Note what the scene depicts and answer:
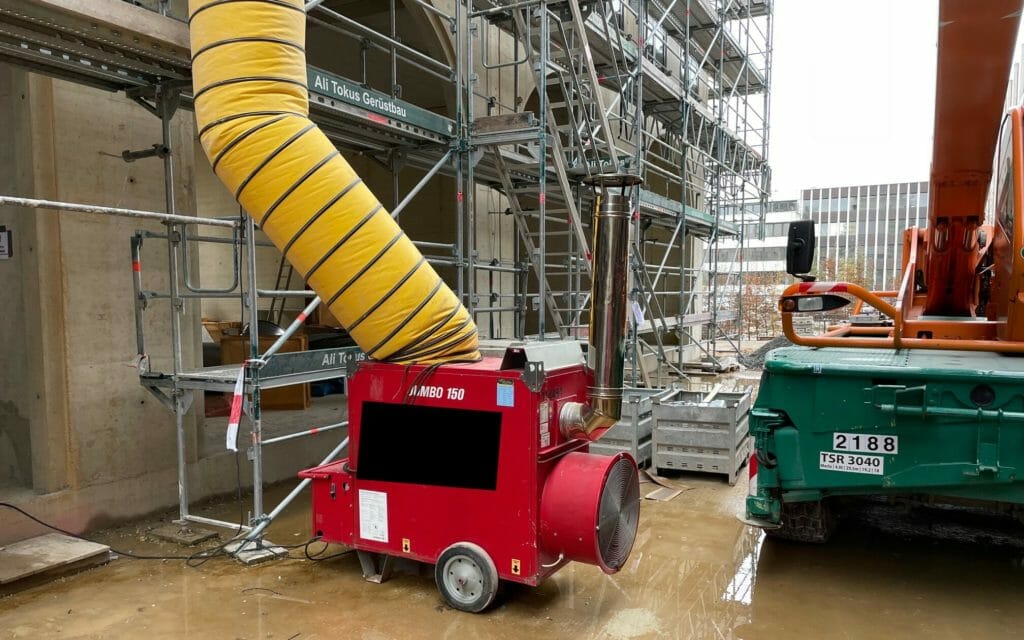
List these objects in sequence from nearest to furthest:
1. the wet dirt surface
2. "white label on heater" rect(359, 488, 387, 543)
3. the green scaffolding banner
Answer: the wet dirt surface, "white label on heater" rect(359, 488, 387, 543), the green scaffolding banner

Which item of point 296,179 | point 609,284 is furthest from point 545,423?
point 296,179

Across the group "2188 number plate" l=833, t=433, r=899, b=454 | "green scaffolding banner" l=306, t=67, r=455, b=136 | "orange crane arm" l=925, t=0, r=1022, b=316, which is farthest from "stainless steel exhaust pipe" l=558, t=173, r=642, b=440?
"green scaffolding banner" l=306, t=67, r=455, b=136

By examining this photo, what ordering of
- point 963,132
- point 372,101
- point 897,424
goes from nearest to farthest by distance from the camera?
point 897,424 < point 963,132 < point 372,101

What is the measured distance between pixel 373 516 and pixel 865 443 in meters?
3.00

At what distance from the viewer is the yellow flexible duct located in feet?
12.3

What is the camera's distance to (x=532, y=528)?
3686 millimetres

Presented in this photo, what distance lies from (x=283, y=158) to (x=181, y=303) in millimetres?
2164

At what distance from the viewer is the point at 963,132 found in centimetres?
477

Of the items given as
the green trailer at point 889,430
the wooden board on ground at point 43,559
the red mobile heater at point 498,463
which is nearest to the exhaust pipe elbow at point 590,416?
the red mobile heater at point 498,463

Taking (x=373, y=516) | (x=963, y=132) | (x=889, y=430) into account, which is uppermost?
(x=963, y=132)

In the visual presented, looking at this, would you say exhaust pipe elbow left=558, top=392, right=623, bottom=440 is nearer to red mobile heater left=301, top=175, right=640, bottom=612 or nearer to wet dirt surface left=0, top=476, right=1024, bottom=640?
red mobile heater left=301, top=175, right=640, bottom=612

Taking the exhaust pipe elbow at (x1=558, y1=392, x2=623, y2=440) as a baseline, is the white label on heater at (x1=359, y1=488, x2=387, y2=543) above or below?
below

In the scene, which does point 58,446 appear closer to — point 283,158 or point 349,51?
point 283,158

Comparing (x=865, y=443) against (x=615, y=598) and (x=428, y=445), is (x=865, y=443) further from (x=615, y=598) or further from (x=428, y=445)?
(x=428, y=445)
